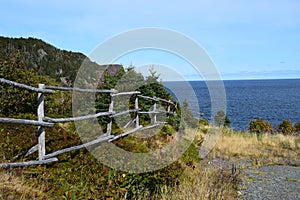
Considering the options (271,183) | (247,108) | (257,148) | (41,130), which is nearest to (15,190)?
(41,130)

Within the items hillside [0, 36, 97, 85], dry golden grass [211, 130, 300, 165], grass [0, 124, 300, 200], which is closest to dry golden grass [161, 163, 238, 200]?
grass [0, 124, 300, 200]

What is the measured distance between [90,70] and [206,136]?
5034 millimetres

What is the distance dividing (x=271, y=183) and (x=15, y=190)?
4.85 metres

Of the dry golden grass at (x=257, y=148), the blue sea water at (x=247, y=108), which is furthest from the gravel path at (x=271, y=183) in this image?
the blue sea water at (x=247, y=108)

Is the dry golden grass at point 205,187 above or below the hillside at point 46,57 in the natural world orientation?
below

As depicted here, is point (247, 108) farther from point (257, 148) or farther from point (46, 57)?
point (257, 148)

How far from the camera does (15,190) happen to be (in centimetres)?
357

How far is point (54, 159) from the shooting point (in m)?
5.20

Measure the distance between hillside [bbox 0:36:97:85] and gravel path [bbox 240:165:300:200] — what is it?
1922 centimetres

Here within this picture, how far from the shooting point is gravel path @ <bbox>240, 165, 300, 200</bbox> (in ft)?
18.2

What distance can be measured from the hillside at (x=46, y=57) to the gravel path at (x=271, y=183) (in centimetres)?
1922

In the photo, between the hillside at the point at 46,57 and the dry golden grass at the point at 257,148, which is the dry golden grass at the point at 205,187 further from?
the hillside at the point at 46,57

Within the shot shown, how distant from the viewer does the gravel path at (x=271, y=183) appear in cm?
554

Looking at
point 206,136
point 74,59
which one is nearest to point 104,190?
point 206,136
